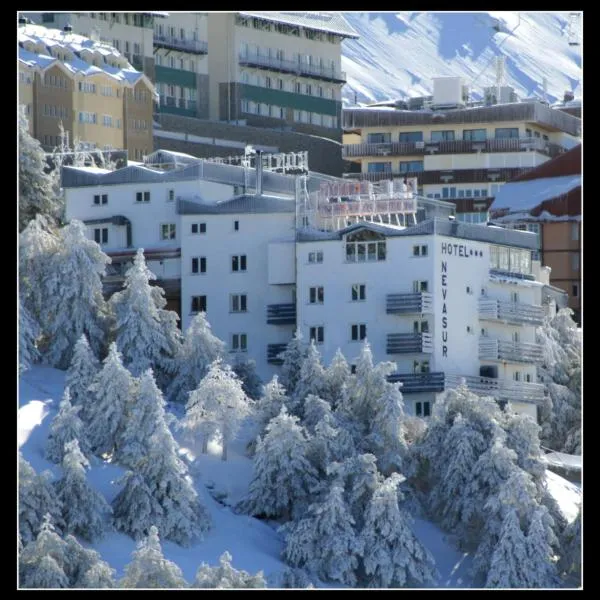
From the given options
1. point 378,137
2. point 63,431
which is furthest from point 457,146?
point 63,431

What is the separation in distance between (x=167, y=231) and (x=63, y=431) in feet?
74.3

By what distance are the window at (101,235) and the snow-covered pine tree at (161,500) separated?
2307 centimetres

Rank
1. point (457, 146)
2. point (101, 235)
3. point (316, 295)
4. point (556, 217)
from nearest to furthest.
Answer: point (316, 295)
point (101, 235)
point (556, 217)
point (457, 146)

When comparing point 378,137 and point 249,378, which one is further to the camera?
point 378,137

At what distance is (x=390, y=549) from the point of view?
92125mm

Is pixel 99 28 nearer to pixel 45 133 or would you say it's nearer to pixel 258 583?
pixel 45 133

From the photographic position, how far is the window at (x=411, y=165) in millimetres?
162125

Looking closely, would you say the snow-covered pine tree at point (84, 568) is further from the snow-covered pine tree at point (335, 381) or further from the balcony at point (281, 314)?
the balcony at point (281, 314)

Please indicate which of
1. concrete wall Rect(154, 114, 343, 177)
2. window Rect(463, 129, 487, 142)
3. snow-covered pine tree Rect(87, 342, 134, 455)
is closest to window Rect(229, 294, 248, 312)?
snow-covered pine tree Rect(87, 342, 134, 455)

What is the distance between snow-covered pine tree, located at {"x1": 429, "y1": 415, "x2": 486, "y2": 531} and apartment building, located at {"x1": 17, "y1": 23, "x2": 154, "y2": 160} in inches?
1790

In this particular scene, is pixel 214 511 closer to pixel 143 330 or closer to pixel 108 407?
pixel 108 407

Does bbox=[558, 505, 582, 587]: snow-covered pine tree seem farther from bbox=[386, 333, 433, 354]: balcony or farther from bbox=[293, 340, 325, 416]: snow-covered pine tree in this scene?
bbox=[386, 333, 433, 354]: balcony
